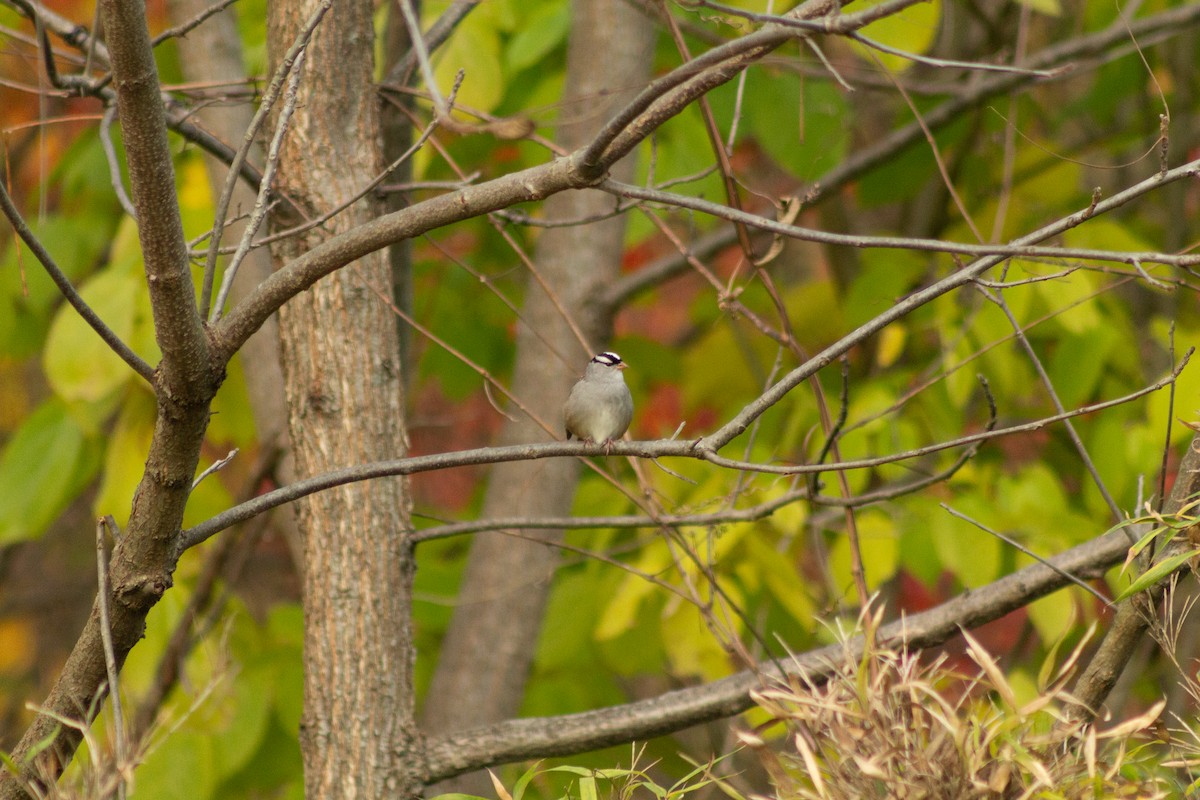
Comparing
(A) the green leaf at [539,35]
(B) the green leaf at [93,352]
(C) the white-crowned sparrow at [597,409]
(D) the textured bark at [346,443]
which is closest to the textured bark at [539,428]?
(A) the green leaf at [539,35]

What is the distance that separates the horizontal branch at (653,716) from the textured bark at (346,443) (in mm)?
131

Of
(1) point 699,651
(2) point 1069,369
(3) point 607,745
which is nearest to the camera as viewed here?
(3) point 607,745

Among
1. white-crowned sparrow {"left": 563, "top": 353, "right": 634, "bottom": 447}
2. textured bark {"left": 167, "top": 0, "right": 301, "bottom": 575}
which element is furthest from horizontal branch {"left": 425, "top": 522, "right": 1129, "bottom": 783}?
textured bark {"left": 167, "top": 0, "right": 301, "bottom": 575}

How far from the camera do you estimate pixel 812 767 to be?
1.49m

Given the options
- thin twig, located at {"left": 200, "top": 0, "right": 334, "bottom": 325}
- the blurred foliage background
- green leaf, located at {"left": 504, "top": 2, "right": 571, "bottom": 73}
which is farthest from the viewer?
green leaf, located at {"left": 504, "top": 2, "right": 571, "bottom": 73}

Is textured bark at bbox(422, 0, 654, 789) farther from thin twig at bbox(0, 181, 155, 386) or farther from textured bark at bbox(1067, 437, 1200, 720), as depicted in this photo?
thin twig at bbox(0, 181, 155, 386)

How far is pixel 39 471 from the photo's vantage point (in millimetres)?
3828

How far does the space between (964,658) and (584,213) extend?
12.8 feet

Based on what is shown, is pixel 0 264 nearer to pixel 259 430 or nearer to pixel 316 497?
pixel 259 430

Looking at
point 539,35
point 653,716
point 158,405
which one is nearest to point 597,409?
point 653,716

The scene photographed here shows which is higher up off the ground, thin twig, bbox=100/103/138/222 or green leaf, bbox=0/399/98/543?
thin twig, bbox=100/103/138/222

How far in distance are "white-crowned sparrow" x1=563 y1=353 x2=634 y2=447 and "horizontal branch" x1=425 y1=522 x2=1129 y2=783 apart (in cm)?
85

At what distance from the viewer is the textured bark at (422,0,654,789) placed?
3.84 metres

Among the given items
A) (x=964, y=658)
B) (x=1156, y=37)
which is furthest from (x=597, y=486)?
(x=964, y=658)
